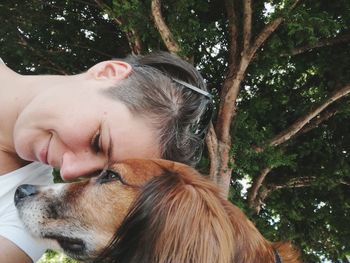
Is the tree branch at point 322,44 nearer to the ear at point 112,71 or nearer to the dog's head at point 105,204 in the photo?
the ear at point 112,71

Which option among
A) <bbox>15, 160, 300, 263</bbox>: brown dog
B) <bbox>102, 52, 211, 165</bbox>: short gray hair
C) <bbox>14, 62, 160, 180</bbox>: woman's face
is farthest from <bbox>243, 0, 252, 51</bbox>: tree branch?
<bbox>14, 62, 160, 180</bbox>: woman's face

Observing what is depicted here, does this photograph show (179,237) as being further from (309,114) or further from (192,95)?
(309,114)

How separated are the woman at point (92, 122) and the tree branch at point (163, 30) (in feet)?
9.43

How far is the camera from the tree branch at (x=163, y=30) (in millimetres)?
5930

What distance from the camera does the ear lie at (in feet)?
9.62

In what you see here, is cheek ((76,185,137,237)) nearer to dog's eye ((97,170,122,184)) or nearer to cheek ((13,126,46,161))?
dog's eye ((97,170,122,184))

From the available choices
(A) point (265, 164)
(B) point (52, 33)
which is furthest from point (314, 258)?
(B) point (52, 33)

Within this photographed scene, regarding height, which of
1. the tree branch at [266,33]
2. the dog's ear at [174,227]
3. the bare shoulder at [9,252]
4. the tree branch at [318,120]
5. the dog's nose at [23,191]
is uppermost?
the tree branch at [266,33]

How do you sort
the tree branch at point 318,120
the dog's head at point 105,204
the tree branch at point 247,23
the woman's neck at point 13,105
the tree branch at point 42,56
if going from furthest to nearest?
1. the tree branch at point 318,120
2. the tree branch at point 42,56
3. the tree branch at point 247,23
4. the woman's neck at point 13,105
5. the dog's head at point 105,204

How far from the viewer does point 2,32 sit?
765 cm

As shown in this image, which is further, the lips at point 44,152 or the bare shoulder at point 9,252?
the lips at point 44,152

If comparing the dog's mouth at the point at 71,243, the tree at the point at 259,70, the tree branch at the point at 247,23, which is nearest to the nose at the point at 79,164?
the dog's mouth at the point at 71,243

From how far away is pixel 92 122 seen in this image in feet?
8.78

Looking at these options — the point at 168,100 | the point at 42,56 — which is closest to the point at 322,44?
the point at 42,56
